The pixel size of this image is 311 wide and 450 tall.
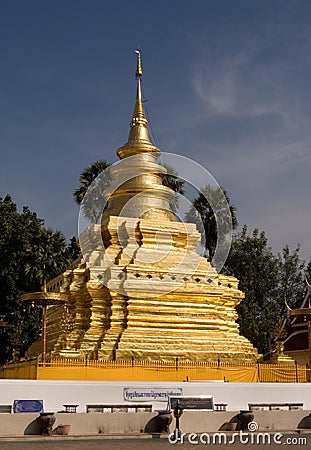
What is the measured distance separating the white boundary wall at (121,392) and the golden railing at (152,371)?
3.12 feet

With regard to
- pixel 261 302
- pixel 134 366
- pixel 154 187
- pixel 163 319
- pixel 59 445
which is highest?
pixel 154 187

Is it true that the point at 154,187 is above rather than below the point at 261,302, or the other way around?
above

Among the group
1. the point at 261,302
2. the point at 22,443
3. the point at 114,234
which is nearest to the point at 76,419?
the point at 22,443

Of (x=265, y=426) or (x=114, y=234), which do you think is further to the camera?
(x=114, y=234)

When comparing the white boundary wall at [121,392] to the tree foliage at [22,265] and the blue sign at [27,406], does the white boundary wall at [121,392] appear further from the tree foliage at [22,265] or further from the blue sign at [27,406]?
the tree foliage at [22,265]

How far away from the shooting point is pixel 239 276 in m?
46.3

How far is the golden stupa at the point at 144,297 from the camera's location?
83.0 ft

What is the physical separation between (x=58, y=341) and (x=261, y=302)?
72.6ft

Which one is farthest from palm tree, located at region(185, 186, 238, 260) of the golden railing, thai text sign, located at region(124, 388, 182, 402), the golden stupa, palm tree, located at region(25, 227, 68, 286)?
thai text sign, located at region(124, 388, 182, 402)

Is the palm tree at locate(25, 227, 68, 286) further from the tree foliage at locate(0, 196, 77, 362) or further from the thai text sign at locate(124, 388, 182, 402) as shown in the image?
the thai text sign at locate(124, 388, 182, 402)

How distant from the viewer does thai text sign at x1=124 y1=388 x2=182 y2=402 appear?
69.4 feet

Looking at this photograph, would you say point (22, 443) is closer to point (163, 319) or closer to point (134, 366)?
point (134, 366)

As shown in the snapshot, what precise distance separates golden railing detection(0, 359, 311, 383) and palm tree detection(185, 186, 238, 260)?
18.2 metres

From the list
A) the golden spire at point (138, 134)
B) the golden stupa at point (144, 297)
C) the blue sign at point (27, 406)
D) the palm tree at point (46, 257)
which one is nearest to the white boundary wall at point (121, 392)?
the blue sign at point (27, 406)
